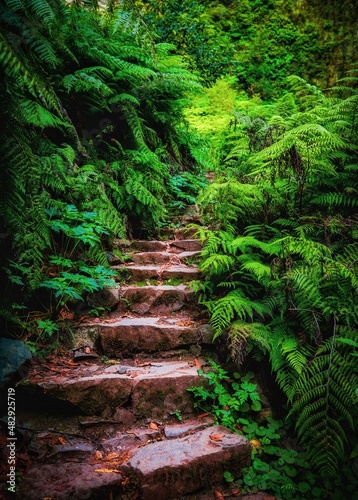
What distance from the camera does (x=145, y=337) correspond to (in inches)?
126

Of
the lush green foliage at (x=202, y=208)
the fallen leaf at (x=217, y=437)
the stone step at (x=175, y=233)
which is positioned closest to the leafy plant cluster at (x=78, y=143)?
the lush green foliage at (x=202, y=208)

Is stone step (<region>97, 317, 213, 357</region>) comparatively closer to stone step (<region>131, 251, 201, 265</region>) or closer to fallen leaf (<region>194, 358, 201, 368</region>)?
fallen leaf (<region>194, 358, 201, 368</region>)

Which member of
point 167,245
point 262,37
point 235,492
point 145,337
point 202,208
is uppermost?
point 262,37

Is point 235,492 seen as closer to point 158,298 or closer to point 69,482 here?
point 69,482

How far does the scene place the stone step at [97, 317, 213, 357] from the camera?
315cm

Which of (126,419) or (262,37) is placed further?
(262,37)

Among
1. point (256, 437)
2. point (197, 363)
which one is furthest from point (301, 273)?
point (256, 437)

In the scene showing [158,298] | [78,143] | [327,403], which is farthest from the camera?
[78,143]

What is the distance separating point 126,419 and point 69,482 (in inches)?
26.4

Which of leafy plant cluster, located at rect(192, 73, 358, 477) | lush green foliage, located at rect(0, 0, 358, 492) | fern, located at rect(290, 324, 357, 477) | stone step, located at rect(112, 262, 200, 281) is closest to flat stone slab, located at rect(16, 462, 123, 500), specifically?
lush green foliage, located at rect(0, 0, 358, 492)

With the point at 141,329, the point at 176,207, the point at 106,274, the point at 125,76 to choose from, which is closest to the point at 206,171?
the point at 176,207

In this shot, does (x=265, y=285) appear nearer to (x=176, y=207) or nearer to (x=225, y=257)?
(x=225, y=257)

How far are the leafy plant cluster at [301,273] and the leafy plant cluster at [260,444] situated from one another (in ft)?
0.42

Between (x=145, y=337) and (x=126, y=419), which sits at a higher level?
(x=145, y=337)
